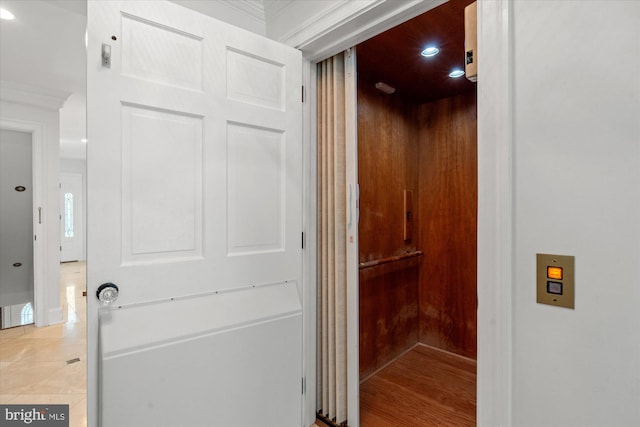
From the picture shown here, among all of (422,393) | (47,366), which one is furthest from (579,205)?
(47,366)

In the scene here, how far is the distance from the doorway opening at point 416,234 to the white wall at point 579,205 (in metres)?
1.16

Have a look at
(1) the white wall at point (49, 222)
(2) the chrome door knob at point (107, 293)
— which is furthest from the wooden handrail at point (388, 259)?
(1) the white wall at point (49, 222)

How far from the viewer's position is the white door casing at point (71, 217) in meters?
7.56

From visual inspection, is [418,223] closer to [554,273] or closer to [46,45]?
[554,273]

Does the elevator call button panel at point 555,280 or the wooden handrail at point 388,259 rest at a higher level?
the elevator call button panel at point 555,280

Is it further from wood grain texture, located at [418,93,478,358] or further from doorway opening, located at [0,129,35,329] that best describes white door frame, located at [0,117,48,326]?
wood grain texture, located at [418,93,478,358]

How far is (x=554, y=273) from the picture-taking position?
92 cm

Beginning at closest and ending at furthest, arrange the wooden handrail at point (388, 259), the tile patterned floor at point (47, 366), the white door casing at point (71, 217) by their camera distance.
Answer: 1. the tile patterned floor at point (47, 366)
2. the wooden handrail at point (388, 259)
3. the white door casing at point (71, 217)

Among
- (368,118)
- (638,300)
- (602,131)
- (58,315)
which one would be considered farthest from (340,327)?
(58,315)

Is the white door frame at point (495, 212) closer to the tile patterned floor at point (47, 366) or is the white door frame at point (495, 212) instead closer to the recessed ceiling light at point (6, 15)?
the tile patterned floor at point (47, 366)

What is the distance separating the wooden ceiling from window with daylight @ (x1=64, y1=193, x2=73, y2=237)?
27.3 ft

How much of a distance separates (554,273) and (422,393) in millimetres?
1725

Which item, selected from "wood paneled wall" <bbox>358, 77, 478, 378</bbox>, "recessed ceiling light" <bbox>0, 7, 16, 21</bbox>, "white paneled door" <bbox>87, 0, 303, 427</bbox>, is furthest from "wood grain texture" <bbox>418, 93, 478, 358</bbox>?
"recessed ceiling light" <bbox>0, 7, 16, 21</bbox>

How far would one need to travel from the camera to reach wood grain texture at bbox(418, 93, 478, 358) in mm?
2742
